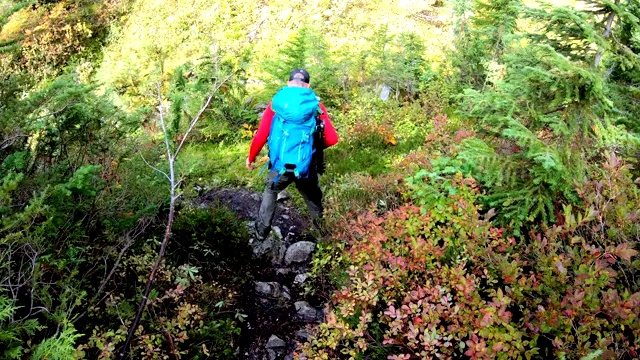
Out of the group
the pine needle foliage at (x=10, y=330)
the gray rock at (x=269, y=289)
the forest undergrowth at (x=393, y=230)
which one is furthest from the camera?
the gray rock at (x=269, y=289)

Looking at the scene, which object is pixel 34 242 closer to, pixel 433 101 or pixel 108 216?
pixel 108 216

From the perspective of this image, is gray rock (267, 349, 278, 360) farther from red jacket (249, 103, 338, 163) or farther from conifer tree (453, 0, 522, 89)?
conifer tree (453, 0, 522, 89)

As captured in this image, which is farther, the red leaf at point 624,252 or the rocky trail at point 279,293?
the rocky trail at point 279,293

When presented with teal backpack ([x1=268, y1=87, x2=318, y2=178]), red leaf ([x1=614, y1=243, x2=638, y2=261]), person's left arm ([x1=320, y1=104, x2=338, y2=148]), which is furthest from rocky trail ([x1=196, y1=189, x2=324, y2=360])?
red leaf ([x1=614, y1=243, x2=638, y2=261])

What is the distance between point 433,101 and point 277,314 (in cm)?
631

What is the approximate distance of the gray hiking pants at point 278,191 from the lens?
229 inches

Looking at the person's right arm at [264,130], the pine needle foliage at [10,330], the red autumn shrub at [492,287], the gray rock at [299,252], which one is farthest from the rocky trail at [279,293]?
the pine needle foliage at [10,330]

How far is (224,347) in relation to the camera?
4.52 m

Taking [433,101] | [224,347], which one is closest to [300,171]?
[224,347]

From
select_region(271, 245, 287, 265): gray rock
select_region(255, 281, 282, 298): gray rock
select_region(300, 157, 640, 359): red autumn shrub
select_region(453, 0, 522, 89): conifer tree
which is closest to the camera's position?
select_region(300, 157, 640, 359): red autumn shrub

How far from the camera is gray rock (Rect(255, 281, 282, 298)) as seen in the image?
5465 mm

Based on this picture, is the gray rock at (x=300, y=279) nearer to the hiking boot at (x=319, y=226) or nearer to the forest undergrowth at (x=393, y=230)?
the forest undergrowth at (x=393, y=230)

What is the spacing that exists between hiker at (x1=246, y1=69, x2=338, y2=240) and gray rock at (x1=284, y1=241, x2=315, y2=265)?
77 centimetres

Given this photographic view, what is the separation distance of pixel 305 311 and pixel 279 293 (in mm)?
448
